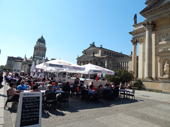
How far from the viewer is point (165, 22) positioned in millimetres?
19922

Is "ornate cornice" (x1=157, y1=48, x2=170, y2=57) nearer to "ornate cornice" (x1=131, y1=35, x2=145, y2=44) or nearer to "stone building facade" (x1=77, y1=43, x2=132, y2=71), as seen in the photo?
"ornate cornice" (x1=131, y1=35, x2=145, y2=44)

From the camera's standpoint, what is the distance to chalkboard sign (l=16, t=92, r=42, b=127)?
3175mm

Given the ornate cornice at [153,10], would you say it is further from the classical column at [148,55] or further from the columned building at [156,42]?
the classical column at [148,55]

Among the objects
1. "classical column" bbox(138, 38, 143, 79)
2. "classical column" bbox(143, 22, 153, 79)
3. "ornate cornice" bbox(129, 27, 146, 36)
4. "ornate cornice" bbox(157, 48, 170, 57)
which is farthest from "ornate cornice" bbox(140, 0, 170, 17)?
"ornate cornice" bbox(157, 48, 170, 57)

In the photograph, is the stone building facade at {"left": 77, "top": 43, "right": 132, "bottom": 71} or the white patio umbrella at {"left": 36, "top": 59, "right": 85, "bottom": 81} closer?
the white patio umbrella at {"left": 36, "top": 59, "right": 85, "bottom": 81}

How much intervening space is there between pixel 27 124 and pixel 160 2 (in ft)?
83.2

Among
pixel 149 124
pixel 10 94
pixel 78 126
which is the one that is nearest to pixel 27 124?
pixel 78 126

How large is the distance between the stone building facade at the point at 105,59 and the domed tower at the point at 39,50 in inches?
2241

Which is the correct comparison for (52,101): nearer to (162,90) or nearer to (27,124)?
(27,124)

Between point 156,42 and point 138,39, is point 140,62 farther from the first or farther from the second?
point 138,39

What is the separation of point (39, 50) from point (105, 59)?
85.0 m

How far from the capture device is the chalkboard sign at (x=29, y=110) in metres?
3.17

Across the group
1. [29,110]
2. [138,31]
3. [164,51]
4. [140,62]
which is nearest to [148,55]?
[164,51]

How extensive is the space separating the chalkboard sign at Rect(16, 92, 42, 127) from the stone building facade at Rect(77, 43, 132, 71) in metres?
59.8
